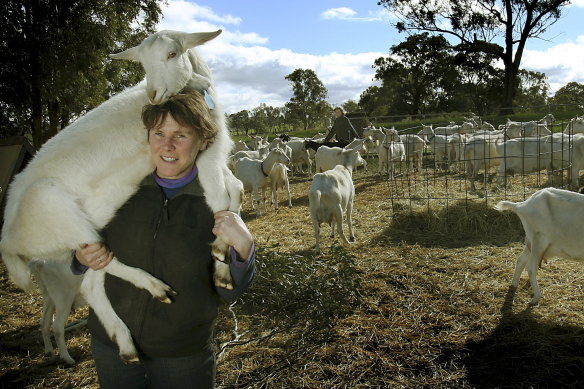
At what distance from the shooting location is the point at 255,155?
1717 cm

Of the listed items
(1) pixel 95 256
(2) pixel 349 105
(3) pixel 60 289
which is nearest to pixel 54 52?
(3) pixel 60 289

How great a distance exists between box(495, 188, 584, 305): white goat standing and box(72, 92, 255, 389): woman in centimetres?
458

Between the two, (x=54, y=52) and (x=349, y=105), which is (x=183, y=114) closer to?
(x=54, y=52)

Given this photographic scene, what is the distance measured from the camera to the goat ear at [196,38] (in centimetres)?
290

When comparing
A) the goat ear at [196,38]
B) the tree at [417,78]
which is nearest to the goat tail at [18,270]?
the goat ear at [196,38]

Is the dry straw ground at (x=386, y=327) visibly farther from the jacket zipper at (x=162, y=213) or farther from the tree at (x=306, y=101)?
the tree at (x=306, y=101)

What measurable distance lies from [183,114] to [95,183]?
0.79 m

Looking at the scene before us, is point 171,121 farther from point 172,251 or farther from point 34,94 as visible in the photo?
point 34,94

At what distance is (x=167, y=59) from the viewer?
2.73 meters

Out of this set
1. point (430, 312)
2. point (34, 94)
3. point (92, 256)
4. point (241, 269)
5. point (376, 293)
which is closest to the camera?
point (241, 269)

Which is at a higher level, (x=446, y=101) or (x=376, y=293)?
(x=446, y=101)

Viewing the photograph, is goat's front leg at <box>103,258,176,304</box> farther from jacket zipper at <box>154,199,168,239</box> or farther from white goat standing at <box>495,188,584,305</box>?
white goat standing at <box>495,188,584,305</box>

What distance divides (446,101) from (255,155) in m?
42.2

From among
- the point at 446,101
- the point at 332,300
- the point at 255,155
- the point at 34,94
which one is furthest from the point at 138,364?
the point at 446,101
